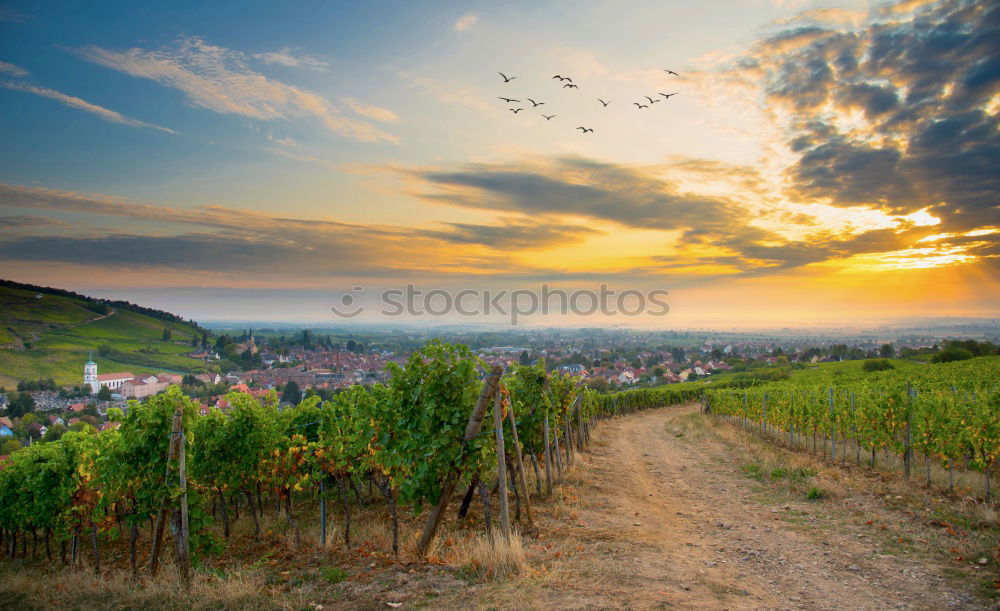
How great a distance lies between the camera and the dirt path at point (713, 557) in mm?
5848

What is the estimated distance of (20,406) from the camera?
4509cm

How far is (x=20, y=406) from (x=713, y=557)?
61279 mm

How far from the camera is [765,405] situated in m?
24.1

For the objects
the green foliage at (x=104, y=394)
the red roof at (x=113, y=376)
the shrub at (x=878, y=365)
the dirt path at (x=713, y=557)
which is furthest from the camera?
the red roof at (x=113, y=376)

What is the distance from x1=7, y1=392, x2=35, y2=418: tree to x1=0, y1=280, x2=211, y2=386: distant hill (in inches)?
448

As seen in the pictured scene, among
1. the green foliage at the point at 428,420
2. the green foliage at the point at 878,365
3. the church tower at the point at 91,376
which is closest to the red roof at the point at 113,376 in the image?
the church tower at the point at 91,376

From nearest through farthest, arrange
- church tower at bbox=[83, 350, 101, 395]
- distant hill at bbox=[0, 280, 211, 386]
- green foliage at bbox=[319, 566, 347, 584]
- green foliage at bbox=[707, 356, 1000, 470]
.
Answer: green foliage at bbox=[319, 566, 347, 584] < green foliage at bbox=[707, 356, 1000, 470] < church tower at bbox=[83, 350, 101, 395] < distant hill at bbox=[0, 280, 211, 386]

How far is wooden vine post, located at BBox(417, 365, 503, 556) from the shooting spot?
24.3ft

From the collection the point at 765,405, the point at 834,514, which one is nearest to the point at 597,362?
the point at 765,405

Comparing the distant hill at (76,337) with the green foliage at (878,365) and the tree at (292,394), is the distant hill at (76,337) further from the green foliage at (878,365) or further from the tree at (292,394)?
the green foliage at (878,365)

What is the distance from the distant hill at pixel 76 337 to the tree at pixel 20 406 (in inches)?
448

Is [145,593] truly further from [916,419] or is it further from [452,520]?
[916,419]

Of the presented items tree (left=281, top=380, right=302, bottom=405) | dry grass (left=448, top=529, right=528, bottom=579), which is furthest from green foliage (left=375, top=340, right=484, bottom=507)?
tree (left=281, top=380, right=302, bottom=405)

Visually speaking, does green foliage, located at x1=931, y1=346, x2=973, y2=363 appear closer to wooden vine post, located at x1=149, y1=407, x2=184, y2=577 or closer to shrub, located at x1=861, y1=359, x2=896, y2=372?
shrub, located at x1=861, y1=359, x2=896, y2=372
